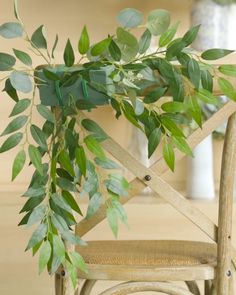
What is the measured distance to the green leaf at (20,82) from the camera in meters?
1.13

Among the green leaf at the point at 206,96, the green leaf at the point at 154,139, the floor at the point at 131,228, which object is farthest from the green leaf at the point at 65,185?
the floor at the point at 131,228

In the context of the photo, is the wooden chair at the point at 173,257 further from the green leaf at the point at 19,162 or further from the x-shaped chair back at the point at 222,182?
the green leaf at the point at 19,162

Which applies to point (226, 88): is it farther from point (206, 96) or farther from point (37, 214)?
point (37, 214)

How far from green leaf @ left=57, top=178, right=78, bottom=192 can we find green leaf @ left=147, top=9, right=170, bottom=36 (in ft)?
0.88

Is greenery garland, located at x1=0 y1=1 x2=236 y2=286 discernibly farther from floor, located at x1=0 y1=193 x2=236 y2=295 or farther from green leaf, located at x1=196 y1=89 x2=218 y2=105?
floor, located at x1=0 y1=193 x2=236 y2=295

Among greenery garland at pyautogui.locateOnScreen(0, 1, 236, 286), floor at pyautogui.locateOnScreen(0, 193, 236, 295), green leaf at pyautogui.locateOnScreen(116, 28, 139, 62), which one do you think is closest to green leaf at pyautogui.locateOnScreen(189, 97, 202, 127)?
greenery garland at pyautogui.locateOnScreen(0, 1, 236, 286)

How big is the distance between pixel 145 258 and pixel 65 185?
25 centimetres

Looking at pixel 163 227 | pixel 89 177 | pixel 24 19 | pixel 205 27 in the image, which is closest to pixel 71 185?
pixel 89 177

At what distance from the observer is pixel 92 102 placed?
1224 millimetres

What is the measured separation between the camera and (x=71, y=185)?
122 centimetres

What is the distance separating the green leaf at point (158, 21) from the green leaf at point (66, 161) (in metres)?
0.23

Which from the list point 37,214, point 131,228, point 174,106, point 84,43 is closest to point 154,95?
point 174,106

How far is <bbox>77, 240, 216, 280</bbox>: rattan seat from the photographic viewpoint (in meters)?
1.34

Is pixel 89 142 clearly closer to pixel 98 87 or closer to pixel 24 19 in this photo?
pixel 98 87
